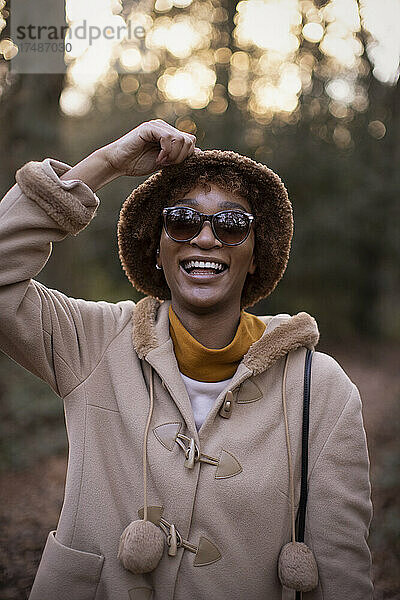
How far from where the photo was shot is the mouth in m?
2.13

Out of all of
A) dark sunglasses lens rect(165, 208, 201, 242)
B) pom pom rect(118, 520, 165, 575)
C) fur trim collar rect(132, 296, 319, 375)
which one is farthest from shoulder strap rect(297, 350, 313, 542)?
dark sunglasses lens rect(165, 208, 201, 242)

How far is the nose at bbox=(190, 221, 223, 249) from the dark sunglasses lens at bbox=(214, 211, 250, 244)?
0.07 feet

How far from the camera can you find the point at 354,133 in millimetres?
11867

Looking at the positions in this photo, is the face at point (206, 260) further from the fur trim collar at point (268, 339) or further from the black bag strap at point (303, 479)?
the black bag strap at point (303, 479)

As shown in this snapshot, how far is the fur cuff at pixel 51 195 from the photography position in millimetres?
1898

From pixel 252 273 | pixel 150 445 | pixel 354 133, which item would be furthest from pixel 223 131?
pixel 150 445

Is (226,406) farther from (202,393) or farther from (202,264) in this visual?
(202,264)

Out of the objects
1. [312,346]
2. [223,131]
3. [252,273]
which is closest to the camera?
[312,346]

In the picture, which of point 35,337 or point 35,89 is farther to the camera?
point 35,89

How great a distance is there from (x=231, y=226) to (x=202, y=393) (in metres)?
0.62

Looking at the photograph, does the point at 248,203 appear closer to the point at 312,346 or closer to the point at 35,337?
the point at 312,346

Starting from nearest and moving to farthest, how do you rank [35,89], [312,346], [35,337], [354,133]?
[35,337]
[312,346]
[35,89]
[354,133]

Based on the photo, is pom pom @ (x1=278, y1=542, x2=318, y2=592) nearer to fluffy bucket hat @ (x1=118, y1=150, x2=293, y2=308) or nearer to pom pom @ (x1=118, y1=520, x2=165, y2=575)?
pom pom @ (x1=118, y1=520, x2=165, y2=575)

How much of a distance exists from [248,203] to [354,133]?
34.4ft
